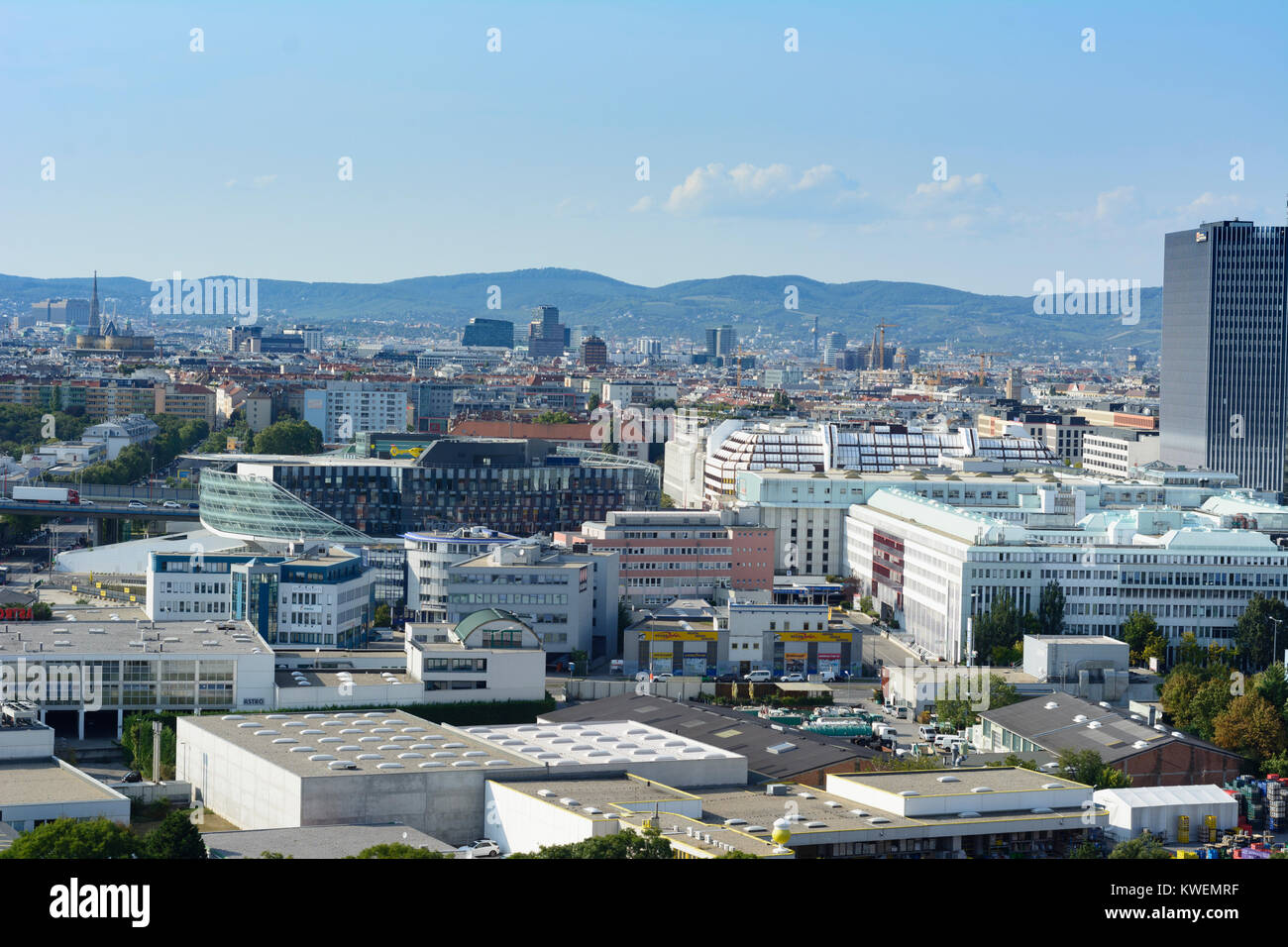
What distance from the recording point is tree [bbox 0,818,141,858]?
561 inches

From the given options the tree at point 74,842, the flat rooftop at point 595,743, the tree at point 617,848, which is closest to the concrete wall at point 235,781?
the tree at point 74,842

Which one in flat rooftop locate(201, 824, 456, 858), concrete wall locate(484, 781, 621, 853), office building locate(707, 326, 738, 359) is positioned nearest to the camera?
flat rooftop locate(201, 824, 456, 858)

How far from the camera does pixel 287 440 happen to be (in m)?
67.5

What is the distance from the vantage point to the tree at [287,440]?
66.5 metres

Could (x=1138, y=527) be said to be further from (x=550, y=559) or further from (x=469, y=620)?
(x=469, y=620)

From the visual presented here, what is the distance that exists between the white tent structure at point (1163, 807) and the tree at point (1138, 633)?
401 inches

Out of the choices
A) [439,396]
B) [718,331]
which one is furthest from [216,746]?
[718,331]

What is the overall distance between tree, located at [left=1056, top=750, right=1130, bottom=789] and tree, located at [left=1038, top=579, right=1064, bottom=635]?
995 centimetres

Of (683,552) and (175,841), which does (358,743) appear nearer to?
(175,841)

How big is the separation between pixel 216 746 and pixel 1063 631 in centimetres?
1623

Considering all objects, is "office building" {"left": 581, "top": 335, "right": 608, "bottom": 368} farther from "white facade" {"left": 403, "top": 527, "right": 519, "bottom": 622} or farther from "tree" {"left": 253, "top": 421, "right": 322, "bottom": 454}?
"white facade" {"left": 403, "top": 527, "right": 519, "bottom": 622}

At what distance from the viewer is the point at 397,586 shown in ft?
113

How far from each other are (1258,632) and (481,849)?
17954 millimetres

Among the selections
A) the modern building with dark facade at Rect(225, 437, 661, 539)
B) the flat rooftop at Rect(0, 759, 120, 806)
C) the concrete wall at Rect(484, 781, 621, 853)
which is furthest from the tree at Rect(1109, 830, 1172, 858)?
the modern building with dark facade at Rect(225, 437, 661, 539)
